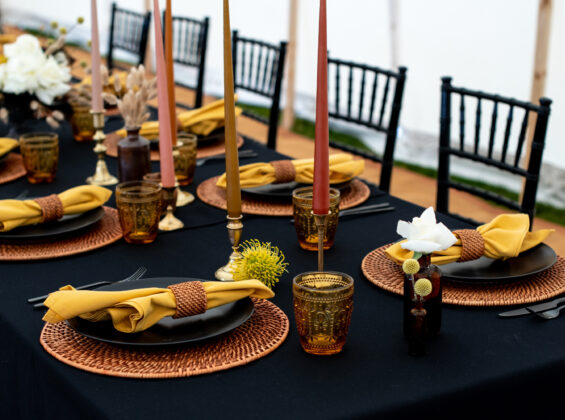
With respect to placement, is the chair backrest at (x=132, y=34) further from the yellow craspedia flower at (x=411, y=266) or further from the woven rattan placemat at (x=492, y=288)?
the yellow craspedia flower at (x=411, y=266)

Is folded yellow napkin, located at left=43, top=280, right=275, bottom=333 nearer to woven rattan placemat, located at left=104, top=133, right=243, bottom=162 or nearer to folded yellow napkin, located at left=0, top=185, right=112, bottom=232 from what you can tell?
folded yellow napkin, located at left=0, top=185, right=112, bottom=232

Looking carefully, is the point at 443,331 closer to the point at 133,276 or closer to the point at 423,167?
the point at 133,276

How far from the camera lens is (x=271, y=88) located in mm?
2676

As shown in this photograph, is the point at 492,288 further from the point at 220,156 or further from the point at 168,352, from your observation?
the point at 220,156

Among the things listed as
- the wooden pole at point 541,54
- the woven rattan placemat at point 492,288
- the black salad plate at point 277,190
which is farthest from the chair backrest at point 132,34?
the woven rattan placemat at point 492,288

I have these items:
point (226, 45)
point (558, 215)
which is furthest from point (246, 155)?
point (558, 215)

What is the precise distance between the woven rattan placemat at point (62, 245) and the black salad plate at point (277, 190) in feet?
1.02

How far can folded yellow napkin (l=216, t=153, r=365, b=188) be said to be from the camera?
62.1 inches

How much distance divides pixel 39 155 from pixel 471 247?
102 centimetres

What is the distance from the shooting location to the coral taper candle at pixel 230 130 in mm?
1021

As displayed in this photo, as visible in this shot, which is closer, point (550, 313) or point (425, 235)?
point (425, 235)

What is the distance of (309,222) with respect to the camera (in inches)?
51.8

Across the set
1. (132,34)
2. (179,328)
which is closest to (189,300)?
(179,328)

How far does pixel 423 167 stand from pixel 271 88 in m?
2.01
